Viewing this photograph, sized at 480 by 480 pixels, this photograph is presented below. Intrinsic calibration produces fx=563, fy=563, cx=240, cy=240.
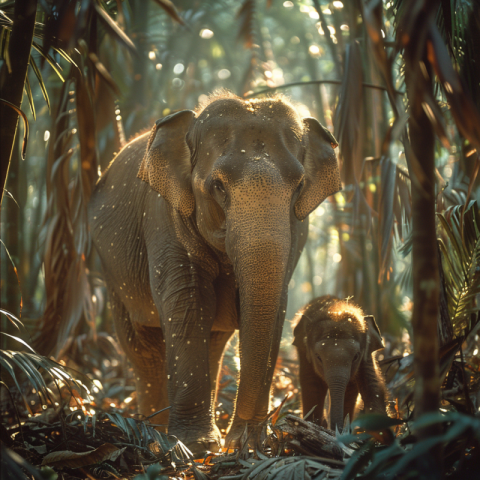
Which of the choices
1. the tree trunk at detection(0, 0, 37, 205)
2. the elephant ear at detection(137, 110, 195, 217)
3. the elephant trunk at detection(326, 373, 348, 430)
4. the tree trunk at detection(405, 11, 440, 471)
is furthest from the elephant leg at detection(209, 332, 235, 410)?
the tree trunk at detection(405, 11, 440, 471)

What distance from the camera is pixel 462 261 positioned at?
3.00 metres

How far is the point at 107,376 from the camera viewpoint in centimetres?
659

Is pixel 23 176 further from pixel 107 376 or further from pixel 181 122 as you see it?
pixel 181 122

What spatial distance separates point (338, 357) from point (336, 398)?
0.27 metres

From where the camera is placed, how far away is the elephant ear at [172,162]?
3.04 meters

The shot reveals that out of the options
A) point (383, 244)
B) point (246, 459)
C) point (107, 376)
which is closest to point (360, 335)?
point (383, 244)

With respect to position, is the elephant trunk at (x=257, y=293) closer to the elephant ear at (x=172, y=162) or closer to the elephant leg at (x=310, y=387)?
the elephant ear at (x=172, y=162)

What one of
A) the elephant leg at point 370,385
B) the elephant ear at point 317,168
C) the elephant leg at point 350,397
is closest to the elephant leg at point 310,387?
the elephant leg at point 350,397

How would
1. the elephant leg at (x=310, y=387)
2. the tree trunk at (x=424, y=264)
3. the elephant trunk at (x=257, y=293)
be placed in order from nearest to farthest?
the tree trunk at (x=424, y=264) < the elephant trunk at (x=257, y=293) < the elephant leg at (x=310, y=387)

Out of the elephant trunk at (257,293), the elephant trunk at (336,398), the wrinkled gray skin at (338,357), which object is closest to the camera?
the elephant trunk at (257,293)

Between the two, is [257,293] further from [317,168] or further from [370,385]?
[370,385]

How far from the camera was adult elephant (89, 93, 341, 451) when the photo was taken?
2535 mm

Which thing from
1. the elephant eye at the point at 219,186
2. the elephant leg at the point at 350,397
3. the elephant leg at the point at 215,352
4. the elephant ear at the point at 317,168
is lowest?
the elephant leg at the point at 350,397

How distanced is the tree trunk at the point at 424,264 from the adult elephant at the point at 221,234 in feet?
3.65
